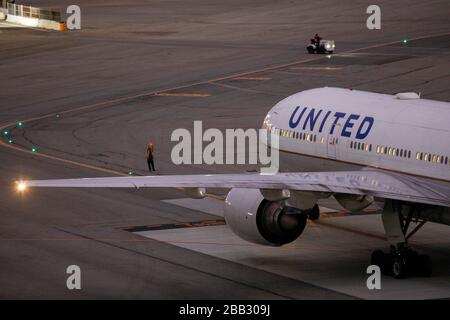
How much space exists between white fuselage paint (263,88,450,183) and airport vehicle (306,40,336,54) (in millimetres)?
49505

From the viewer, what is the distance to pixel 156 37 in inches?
4345

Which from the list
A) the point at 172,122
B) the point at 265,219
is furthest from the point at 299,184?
the point at 172,122

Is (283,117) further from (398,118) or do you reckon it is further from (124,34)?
(124,34)

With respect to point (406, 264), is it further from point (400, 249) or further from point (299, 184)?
point (299, 184)

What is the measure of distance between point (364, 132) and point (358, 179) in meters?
3.88

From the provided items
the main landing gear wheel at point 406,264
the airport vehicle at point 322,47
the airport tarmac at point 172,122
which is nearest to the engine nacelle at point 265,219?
the airport tarmac at point 172,122

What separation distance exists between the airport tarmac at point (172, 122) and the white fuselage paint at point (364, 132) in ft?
11.2

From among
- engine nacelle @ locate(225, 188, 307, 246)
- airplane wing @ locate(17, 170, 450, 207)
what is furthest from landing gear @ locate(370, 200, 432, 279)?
engine nacelle @ locate(225, 188, 307, 246)

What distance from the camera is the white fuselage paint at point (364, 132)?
40.2m

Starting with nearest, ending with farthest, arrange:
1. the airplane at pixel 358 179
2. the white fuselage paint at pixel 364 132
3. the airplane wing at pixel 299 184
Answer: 1. the airplane wing at pixel 299 184
2. the airplane at pixel 358 179
3. the white fuselage paint at pixel 364 132

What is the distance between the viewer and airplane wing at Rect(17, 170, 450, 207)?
36156 mm

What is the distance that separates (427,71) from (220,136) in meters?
25.0

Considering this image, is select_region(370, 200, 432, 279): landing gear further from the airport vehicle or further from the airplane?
the airport vehicle

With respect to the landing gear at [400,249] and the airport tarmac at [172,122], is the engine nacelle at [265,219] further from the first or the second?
the landing gear at [400,249]
